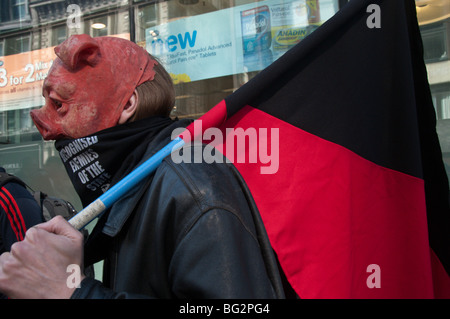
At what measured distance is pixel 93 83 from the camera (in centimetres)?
142

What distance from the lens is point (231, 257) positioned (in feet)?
3.22

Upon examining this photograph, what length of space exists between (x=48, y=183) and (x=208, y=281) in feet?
16.6

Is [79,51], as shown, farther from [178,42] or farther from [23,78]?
[23,78]

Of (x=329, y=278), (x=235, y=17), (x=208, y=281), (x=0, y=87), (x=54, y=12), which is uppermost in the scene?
(x=54, y=12)

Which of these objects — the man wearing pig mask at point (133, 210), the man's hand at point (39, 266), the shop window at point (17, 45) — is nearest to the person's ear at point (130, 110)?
the man wearing pig mask at point (133, 210)

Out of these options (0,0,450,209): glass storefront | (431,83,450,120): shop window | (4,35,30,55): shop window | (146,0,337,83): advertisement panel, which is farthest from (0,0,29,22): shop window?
(431,83,450,120): shop window

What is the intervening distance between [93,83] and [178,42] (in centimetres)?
373

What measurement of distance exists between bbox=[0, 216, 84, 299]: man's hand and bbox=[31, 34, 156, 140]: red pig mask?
1.59 ft

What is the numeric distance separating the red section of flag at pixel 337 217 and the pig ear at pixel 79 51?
1.79 feet

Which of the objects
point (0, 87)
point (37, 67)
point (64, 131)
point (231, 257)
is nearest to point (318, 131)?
point (231, 257)

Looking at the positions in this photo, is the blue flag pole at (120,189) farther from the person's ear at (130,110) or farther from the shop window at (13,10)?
the shop window at (13,10)

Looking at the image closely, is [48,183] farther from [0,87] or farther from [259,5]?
[259,5]

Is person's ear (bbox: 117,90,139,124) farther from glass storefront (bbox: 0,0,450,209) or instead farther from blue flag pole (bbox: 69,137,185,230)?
glass storefront (bbox: 0,0,450,209)

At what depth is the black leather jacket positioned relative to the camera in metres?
0.99
